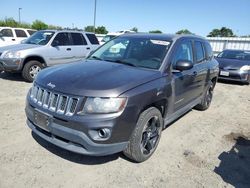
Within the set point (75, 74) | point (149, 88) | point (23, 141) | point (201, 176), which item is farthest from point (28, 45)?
point (201, 176)

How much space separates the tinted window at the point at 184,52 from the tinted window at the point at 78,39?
18.6 feet

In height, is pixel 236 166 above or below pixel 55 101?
below

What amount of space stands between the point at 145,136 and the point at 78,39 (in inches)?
273

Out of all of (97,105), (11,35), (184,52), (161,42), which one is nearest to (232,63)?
(184,52)

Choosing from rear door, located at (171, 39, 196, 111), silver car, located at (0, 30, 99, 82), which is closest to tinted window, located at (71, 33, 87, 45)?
silver car, located at (0, 30, 99, 82)

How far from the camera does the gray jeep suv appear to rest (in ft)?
9.48

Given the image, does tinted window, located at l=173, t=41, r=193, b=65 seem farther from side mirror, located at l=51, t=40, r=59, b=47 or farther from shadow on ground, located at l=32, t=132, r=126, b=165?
side mirror, located at l=51, t=40, r=59, b=47

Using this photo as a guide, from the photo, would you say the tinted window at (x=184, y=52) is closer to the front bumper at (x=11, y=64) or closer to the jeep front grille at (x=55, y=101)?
the jeep front grille at (x=55, y=101)

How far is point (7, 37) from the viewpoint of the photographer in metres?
13.4

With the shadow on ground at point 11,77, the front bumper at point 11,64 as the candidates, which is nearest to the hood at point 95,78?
the front bumper at point 11,64

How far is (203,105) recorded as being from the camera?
6180 mm

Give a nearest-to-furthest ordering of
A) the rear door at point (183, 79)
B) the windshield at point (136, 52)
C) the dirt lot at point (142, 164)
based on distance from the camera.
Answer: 1. the dirt lot at point (142, 164)
2. the windshield at point (136, 52)
3. the rear door at point (183, 79)

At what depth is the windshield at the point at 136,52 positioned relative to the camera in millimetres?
3908

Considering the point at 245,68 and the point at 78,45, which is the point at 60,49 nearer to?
the point at 78,45
